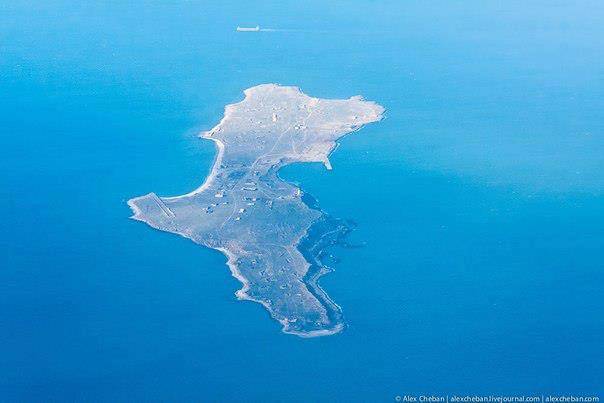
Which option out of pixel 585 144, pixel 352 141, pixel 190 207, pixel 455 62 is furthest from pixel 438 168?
pixel 455 62

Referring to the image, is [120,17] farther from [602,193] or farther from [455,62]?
[602,193]

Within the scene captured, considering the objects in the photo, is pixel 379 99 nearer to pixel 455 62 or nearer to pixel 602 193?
pixel 455 62

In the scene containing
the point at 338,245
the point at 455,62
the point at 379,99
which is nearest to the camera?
the point at 338,245

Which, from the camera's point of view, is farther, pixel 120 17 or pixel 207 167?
pixel 120 17

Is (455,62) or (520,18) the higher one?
(520,18)

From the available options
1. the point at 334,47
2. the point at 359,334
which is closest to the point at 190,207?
the point at 359,334

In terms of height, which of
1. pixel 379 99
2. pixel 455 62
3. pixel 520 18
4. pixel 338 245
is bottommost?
pixel 338 245

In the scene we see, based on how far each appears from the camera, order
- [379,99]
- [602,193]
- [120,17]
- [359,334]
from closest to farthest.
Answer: [359,334] → [602,193] → [379,99] → [120,17]
